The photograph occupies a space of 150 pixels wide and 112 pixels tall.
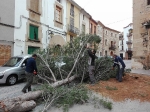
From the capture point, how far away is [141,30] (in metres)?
13.3

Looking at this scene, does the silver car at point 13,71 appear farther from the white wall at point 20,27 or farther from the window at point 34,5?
the window at point 34,5

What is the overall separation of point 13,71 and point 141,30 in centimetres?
1052

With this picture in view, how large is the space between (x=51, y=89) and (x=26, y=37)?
953 centimetres

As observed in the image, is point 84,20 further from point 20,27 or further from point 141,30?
point 20,27

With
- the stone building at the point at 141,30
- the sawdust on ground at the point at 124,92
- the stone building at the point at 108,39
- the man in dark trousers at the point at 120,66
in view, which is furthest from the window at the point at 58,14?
the stone building at the point at 108,39

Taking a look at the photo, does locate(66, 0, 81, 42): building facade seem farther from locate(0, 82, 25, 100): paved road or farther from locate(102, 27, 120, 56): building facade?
locate(102, 27, 120, 56): building facade

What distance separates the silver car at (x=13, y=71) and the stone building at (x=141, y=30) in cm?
923

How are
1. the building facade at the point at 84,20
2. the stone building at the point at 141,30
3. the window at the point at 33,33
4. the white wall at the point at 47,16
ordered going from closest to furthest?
the stone building at the point at 141,30 < the window at the point at 33,33 < the white wall at the point at 47,16 < the building facade at the point at 84,20

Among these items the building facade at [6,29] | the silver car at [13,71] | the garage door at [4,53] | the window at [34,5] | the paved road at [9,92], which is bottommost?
the paved road at [9,92]

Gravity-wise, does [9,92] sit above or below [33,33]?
below

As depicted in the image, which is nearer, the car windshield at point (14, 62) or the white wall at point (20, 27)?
the car windshield at point (14, 62)

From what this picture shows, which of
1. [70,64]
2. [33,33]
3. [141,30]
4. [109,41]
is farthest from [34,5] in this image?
[109,41]

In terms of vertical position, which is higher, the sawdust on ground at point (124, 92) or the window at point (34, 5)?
the window at point (34, 5)

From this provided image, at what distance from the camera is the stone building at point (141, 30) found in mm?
12898
